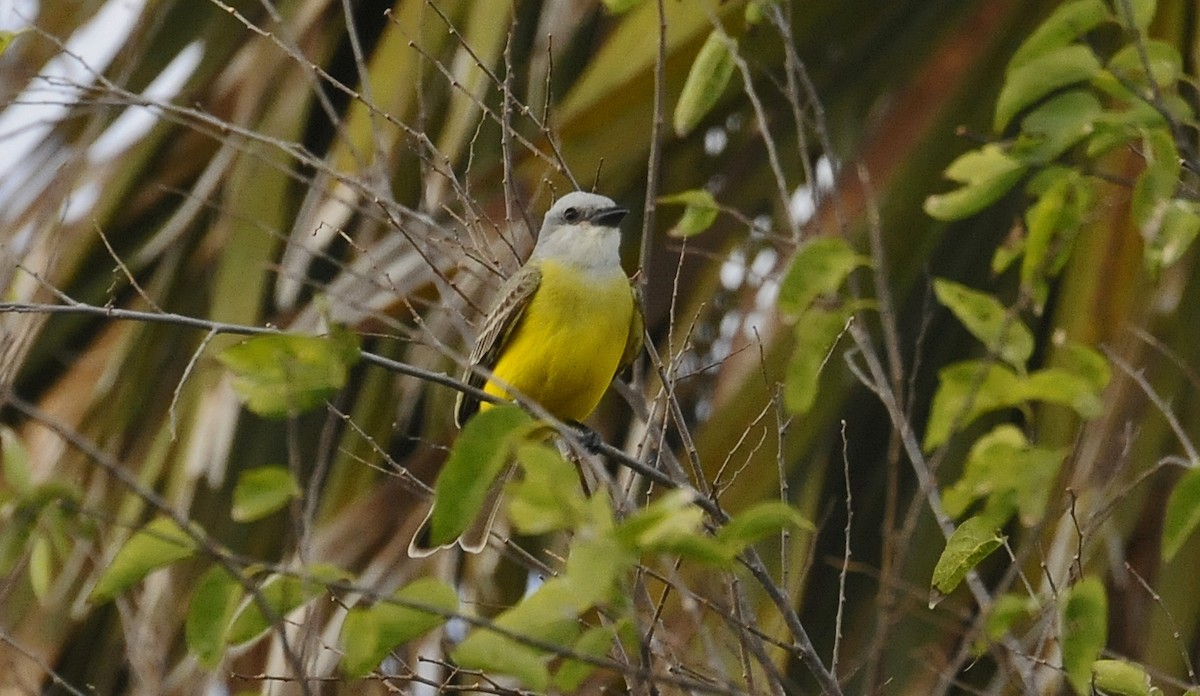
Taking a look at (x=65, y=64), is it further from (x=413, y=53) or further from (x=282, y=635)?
(x=282, y=635)

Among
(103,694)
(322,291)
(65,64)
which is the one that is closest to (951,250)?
(322,291)

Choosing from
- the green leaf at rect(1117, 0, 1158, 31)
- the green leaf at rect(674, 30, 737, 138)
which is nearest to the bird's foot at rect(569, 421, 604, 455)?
the green leaf at rect(674, 30, 737, 138)

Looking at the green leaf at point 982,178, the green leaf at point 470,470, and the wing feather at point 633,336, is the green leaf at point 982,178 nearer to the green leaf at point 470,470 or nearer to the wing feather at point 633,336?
the green leaf at point 470,470

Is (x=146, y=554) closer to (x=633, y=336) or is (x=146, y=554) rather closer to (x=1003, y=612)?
(x=1003, y=612)

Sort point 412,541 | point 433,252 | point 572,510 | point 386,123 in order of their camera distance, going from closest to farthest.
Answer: point 572,510 → point 412,541 → point 433,252 → point 386,123

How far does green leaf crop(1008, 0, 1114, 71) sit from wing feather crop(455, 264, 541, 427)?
6.21ft

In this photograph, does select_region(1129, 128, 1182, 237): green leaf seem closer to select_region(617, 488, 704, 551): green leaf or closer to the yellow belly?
select_region(617, 488, 704, 551): green leaf

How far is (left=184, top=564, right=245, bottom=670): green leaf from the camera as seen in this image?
1.92m

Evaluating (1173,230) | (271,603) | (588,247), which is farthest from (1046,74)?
(588,247)

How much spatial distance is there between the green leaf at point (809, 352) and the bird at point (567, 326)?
6.27 feet

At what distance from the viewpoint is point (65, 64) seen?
12.9 feet

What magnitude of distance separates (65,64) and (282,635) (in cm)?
253

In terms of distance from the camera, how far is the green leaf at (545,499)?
68.9 inches

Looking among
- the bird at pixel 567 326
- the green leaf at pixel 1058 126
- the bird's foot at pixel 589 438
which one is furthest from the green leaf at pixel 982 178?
the bird at pixel 567 326
